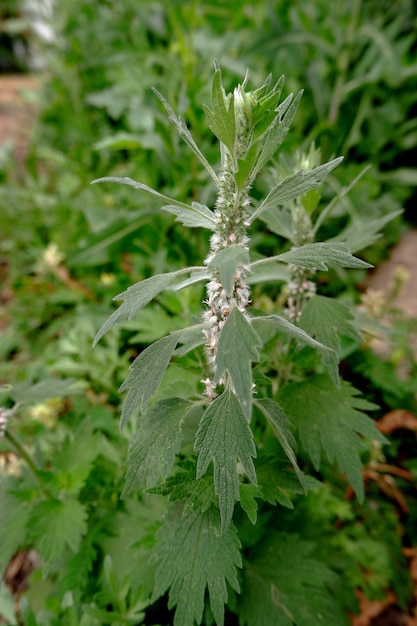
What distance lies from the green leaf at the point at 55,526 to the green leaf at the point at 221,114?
104cm

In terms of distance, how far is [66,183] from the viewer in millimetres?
3236

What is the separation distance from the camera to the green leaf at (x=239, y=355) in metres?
0.69

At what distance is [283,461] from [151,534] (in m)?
0.43

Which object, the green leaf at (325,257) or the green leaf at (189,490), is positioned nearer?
the green leaf at (325,257)

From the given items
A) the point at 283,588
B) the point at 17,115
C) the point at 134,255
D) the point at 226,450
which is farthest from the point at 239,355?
the point at 17,115

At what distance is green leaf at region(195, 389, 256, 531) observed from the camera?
796mm

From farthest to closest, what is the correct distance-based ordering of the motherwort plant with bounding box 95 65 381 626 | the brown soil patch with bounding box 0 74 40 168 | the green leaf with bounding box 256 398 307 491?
1. the brown soil patch with bounding box 0 74 40 168
2. the green leaf with bounding box 256 398 307 491
3. the motherwort plant with bounding box 95 65 381 626

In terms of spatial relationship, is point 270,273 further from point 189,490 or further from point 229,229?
point 189,490

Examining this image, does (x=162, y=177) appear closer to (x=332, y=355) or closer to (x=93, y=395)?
(x=93, y=395)

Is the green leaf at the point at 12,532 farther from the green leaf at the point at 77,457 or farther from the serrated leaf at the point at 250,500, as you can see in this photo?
the serrated leaf at the point at 250,500

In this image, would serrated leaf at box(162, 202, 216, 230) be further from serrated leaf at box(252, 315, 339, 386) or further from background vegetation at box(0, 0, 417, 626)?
background vegetation at box(0, 0, 417, 626)

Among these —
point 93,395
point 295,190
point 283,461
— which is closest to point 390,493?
point 283,461

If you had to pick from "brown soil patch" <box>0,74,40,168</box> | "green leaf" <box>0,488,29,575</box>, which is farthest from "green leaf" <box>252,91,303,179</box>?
"brown soil patch" <box>0,74,40,168</box>

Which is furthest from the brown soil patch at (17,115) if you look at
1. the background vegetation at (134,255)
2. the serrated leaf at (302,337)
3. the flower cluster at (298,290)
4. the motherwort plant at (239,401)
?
the serrated leaf at (302,337)
